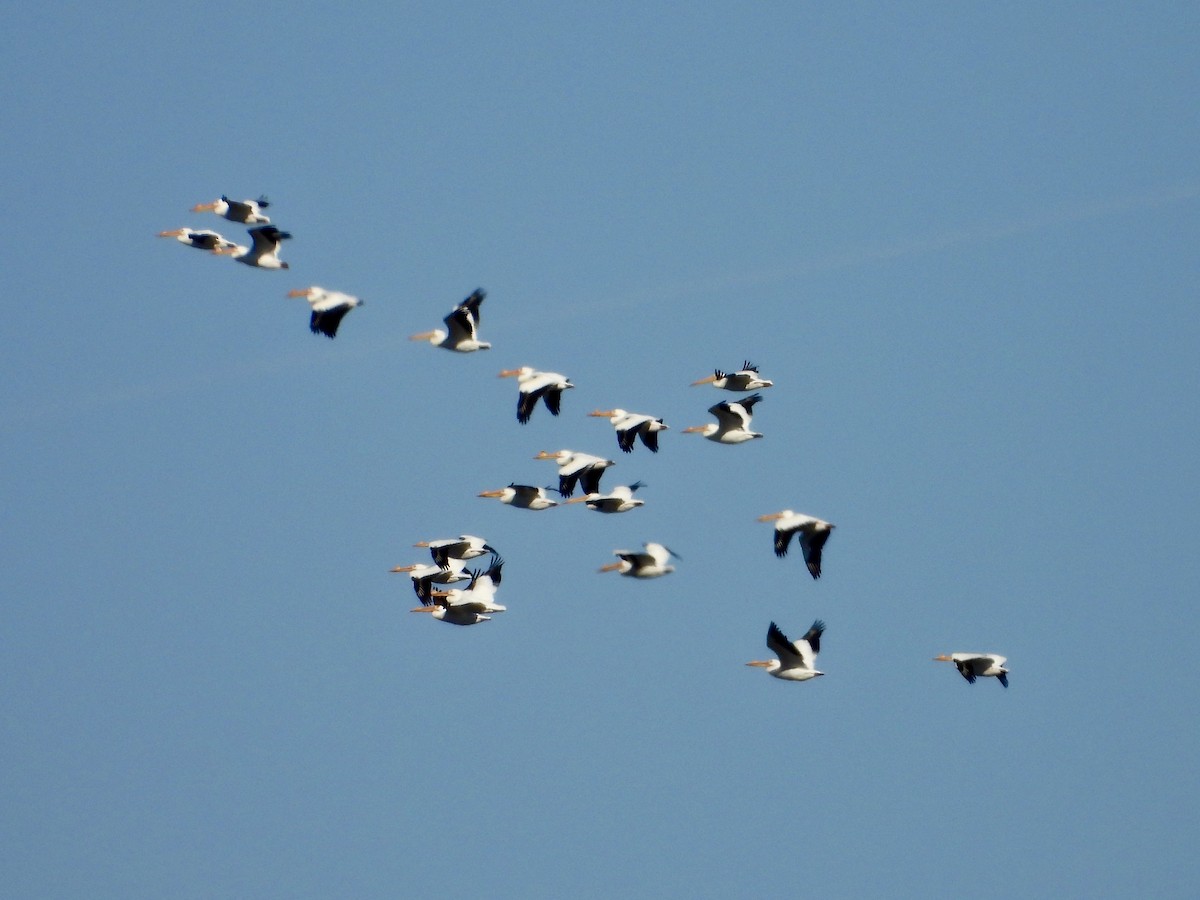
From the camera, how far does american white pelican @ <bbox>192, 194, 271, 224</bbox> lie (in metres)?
40.8

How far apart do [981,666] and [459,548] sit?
9.79 m

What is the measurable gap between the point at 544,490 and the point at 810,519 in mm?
5854

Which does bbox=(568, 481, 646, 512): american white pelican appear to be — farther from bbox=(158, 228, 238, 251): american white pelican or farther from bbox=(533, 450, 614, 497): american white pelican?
bbox=(158, 228, 238, 251): american white pelican

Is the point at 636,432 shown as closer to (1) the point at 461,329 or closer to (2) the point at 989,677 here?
(1) the point at 461,329

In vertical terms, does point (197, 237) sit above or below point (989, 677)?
above

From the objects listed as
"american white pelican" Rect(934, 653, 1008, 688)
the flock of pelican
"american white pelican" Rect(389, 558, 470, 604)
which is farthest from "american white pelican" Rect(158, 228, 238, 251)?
"american white pelican" Rect(934, 653, 1008, 688)

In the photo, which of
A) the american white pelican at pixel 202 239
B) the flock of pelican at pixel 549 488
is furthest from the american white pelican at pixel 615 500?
the american white pelican at pixel 202 239

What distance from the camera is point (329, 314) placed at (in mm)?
38938

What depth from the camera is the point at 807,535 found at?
3847 cm

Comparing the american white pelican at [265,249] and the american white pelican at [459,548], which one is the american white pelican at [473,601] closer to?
the american white pelican at [459,548]

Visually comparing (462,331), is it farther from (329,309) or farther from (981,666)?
(981,666)

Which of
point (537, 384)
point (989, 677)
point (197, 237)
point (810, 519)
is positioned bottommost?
point (989, 677)

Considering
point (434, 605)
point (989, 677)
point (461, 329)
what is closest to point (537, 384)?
point (461, 329)

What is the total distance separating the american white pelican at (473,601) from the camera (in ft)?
133
